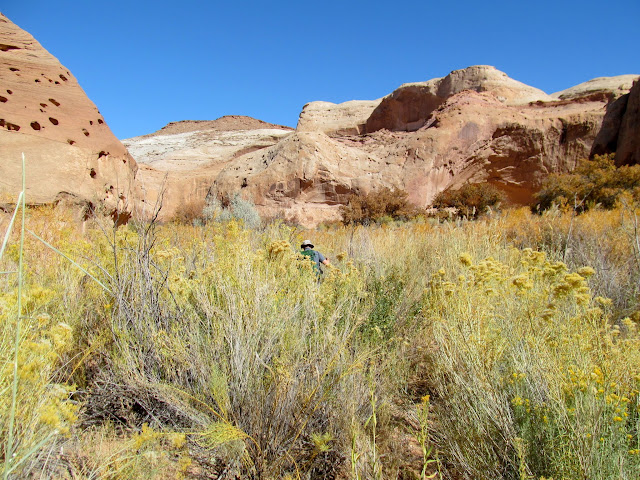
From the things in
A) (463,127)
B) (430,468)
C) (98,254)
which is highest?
(463,127)

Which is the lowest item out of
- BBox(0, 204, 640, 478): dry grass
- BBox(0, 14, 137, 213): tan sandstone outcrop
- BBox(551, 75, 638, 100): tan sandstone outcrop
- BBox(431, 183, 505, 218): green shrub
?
BBox(0, 204, 640, 478): dry grass

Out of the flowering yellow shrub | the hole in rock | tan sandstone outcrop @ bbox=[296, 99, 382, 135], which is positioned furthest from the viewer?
tan sandstone outcrop @ bbox=[296, 99, 382, 135]

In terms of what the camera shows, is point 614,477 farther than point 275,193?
No

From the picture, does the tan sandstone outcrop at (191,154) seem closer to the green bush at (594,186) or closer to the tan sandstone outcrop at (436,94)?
the tan sandstone outcrop at (436,94)

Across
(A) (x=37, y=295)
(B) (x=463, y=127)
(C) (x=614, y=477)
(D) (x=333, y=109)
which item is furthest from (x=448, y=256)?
(D) (x=333, y=109)

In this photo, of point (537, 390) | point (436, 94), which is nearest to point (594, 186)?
point (537, 390)

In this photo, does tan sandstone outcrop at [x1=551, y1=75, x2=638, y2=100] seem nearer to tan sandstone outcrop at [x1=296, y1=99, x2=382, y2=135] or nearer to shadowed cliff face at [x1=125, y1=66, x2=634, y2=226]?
shadowed cliff face at [x1=125, y1=66, x2=634, y2=226]

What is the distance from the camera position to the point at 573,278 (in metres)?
1.73

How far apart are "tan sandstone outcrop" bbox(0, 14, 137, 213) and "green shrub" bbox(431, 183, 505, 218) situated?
A: 39.5 ft

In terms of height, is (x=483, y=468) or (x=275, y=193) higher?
(x=275, y=193)

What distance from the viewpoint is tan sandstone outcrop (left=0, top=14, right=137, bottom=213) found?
6.32 metres

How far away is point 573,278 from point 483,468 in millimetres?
993

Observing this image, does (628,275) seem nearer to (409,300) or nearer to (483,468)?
(409,300)

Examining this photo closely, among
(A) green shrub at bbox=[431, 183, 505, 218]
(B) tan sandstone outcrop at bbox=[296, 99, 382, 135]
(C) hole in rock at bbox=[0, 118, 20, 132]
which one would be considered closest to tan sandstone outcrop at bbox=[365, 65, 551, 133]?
(B) tan sandstone outcrop at bbox=[296, 99, 382, 135]
